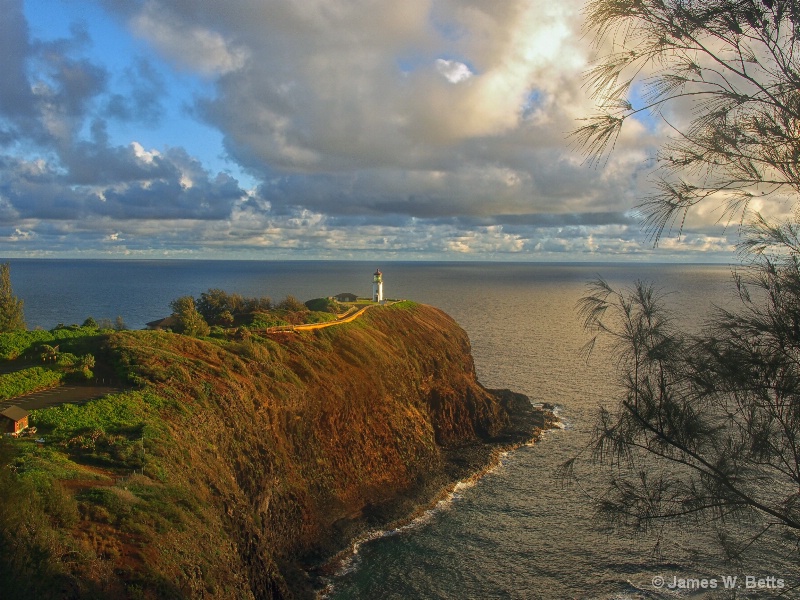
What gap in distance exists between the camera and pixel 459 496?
1362 inches

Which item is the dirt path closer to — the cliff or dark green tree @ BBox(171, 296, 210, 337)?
the cliff

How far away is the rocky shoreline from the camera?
84.1 ft

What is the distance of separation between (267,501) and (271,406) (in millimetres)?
5348

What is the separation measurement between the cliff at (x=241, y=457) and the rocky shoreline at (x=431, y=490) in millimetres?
142

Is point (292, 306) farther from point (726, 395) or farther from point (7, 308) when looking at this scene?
point (726, 395)

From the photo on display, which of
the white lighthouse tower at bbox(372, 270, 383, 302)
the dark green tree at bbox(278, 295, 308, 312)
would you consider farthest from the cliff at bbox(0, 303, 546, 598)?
the white lighthouse tower at bbox(372, 270, 383, 302)

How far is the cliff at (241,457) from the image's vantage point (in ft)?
45.8

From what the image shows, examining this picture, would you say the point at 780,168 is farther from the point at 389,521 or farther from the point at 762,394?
the point at 389,521

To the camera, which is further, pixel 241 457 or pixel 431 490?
pixel 431 490

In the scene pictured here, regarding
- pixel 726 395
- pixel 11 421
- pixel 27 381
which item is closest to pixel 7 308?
pixel 27 381

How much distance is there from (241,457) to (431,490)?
46.9 feet

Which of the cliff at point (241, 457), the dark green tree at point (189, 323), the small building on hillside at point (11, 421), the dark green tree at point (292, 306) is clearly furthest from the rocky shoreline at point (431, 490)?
the dark green tree at point (292, 306)

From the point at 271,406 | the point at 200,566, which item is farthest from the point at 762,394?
the point at 271,406

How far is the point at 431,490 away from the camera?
115ft
